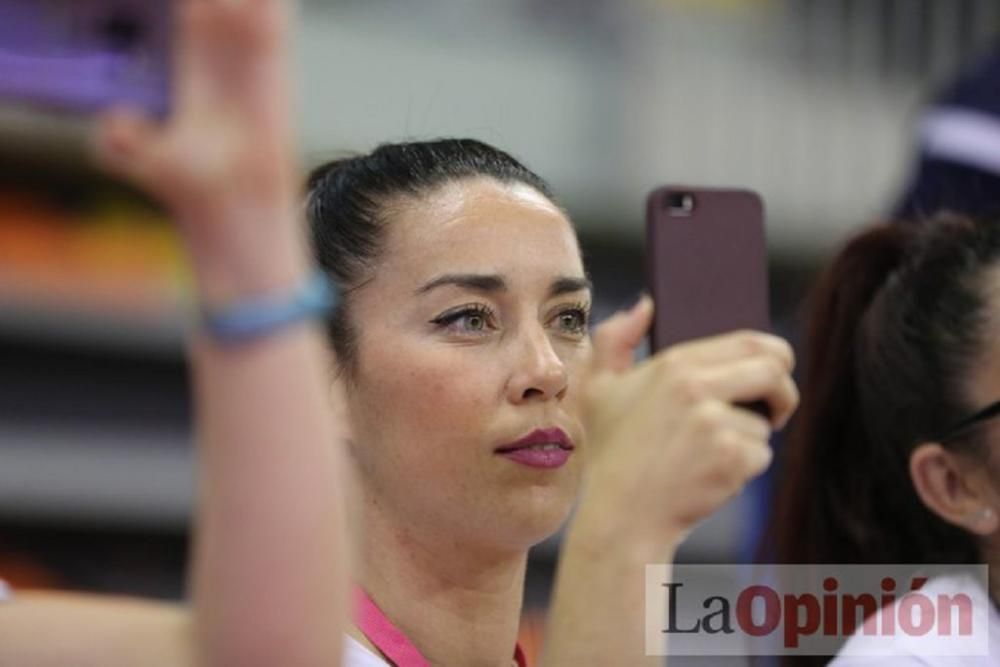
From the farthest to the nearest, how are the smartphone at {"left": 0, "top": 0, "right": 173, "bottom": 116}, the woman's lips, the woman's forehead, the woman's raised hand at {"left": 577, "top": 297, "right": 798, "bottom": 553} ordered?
the woman's forehead → the woman's lips → the woman's raised hand at {"left": 577, "top": 297, "right": 798, "bottom": 553} → the smartphone at {"left": 0, "top": 0, "right": 173, "bottom": 116}

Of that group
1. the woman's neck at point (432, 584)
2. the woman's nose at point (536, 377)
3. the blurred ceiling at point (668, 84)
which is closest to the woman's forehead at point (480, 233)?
the woman's nose at point (536, 377)

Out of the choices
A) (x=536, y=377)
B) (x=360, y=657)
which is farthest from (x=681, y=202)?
(x=360, y=657)

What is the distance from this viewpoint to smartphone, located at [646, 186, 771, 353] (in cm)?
131

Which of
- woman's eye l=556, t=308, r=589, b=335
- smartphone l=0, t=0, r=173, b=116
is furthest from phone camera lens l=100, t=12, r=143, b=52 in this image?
woman's eye l=556, t=308, r=589, b=335

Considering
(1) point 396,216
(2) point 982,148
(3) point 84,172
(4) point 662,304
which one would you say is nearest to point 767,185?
(3) point 84,172

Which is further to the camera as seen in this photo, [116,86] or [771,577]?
[771,577]

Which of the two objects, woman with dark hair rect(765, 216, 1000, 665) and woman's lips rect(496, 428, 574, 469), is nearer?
woman's lips rect(496, 428, 574, 469)

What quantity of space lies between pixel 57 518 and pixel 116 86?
14.9 feet

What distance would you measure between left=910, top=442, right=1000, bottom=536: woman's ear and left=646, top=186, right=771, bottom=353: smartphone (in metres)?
0.88

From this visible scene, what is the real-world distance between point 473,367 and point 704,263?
0.42 meters

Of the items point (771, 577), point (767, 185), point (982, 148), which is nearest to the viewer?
point (771, 577)

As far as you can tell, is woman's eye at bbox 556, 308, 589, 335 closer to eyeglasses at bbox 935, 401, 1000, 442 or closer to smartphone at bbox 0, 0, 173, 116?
eyeglasses at bbox 935, 401, 1000, 442

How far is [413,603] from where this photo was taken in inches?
70.9

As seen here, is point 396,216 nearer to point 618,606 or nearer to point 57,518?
point 618,606
